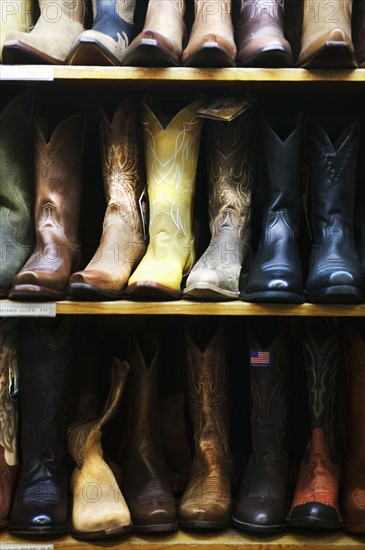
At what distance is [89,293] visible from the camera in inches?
63.5

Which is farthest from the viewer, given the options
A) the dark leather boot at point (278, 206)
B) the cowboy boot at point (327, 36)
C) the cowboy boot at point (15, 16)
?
the cowboy boot at point (15, 16)

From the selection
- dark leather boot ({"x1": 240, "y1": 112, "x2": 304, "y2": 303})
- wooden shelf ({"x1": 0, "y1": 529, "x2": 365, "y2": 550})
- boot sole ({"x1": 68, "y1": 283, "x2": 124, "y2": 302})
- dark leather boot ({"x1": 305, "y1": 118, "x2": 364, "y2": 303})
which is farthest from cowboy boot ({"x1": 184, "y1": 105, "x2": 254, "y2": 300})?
wooden shelf ({"x1": 0, "y1": 529, "x2": 365, "y2": 550})

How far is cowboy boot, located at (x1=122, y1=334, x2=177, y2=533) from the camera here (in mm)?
1668

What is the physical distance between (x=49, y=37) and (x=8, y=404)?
2.96ft

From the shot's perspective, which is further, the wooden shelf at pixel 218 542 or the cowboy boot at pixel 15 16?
the cowboy boot at pixel 15 16

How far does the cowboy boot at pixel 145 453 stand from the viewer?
1.67 m

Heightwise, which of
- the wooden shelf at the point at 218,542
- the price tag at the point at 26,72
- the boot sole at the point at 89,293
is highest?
the price tag at the point at 26,72

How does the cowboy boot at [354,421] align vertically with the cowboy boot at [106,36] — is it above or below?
below

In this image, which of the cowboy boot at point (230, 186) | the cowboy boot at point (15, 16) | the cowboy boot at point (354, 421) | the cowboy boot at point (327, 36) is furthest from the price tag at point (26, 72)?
the cowboy boot at point (354, 421)

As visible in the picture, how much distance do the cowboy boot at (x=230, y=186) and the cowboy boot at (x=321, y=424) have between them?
263 mm

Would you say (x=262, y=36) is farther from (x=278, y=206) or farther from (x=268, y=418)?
(x=268, y=418)

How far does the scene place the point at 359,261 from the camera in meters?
1.72

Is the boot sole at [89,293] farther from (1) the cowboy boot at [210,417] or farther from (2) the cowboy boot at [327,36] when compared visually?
(2) the cowboy boot at [327,36]

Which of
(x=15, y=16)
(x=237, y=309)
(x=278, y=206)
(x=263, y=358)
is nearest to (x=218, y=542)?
(x=263, y=358)
